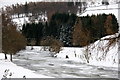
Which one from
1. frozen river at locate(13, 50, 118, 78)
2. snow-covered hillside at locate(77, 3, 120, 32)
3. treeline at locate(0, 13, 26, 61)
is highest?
snow-covered hillside at locate(77, 3, 120, 32)

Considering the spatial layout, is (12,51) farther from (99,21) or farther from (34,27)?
(34,27)

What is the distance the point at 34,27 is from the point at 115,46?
85.8 m

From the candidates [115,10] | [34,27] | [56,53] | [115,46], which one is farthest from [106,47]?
[115,10]

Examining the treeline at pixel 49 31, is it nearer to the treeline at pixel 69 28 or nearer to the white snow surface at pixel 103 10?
the treeline at pixel 69 28

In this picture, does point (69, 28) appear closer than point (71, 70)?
No

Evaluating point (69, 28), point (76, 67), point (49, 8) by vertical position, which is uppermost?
point (49, 8)

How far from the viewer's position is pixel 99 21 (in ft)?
244

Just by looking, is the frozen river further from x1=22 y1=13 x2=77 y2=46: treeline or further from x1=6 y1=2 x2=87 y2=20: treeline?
x1=6 y1=2 x2=87 y2=20: treeline

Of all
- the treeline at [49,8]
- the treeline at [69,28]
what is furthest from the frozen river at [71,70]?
the treeline at [49,8]

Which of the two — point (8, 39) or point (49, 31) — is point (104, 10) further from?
point (8, 39)

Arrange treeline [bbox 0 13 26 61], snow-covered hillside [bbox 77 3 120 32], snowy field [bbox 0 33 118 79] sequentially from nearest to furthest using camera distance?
snowy field [bbox 0 33 118 79]
treeline [bbox 0 13 26 61]
snow-covered hillside [bbox 77 3 120 32]

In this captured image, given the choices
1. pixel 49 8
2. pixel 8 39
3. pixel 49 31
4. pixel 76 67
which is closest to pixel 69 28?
pixel 49 31

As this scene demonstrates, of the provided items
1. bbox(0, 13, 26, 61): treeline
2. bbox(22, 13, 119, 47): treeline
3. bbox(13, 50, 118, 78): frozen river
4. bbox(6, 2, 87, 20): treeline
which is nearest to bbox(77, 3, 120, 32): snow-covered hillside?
bbox(22, 13, 119, 47): treeline

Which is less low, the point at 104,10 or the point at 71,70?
the point at 104,10
